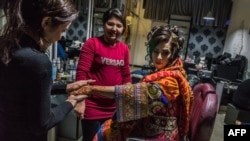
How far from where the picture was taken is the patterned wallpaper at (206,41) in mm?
5969

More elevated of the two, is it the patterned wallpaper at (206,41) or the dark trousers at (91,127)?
the patterned wallpaper at (206,41)

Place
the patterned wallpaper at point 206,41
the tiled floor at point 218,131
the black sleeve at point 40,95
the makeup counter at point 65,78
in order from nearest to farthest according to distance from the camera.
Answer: the black sleeve at point 40,95
the makeup counter at point 65,78
the tiled floor at point 218,131
the patterned wallpaper at point 206,41

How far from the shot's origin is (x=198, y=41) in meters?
6.16

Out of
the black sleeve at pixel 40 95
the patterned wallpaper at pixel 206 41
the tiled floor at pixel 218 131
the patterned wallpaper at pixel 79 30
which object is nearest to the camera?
the black sleeve at pixel 40 95

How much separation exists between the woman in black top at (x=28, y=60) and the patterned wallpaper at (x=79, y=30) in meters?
1.98

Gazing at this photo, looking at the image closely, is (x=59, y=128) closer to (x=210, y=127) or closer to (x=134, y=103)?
(x=134, y=103)

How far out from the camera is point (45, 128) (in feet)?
2.75

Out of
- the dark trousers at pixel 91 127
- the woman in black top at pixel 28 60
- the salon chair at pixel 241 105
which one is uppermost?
the woman in black top at pixel 28 60

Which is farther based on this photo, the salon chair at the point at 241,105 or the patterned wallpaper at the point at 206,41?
the patterned wallpaper at the point at 206,41

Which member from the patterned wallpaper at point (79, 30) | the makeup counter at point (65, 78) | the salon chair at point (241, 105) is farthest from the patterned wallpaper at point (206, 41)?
the makeup counter at point (65, 78)

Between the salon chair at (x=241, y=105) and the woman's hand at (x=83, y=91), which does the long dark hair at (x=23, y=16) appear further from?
the salon chair at (x=241, y=105)

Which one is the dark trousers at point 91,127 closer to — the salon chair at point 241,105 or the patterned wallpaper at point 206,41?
the salon chair at point 241,105

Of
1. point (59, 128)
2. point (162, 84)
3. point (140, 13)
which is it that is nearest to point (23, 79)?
point (162, 84)

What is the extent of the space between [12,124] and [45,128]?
0.12 m
